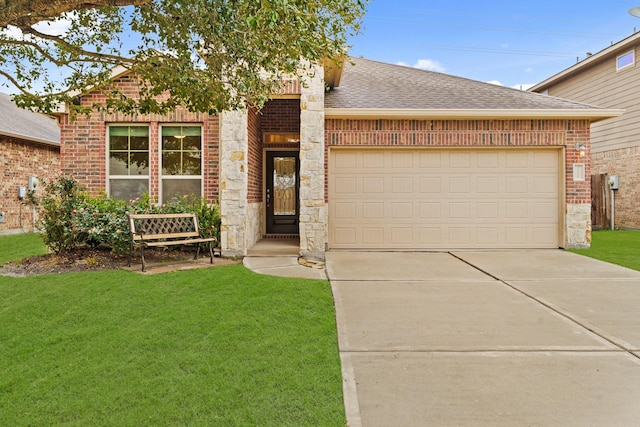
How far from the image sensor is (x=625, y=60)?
13547 mm

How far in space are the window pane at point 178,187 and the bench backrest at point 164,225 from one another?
→ 107 centimetres

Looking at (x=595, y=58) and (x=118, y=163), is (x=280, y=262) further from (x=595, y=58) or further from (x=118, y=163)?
(x=595, y=58)

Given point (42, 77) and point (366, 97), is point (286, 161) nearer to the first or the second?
point (366, 97)

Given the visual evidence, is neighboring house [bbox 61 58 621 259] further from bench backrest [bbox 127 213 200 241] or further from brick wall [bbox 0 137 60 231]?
brick wall [bbox 0 137 60 231]

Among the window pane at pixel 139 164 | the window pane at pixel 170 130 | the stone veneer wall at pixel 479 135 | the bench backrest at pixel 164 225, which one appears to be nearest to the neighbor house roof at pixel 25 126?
the window pane at pixel 139 164

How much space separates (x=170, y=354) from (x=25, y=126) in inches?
570

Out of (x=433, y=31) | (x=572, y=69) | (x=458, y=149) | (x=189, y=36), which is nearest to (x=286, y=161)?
(x=458, y=149)

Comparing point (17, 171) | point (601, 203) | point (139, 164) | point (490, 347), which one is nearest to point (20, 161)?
point (17, 171)

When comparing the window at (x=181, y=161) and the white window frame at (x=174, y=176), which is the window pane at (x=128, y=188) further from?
the window at (x=181, y=161)

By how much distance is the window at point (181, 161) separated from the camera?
873cm

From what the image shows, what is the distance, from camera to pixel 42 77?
22.0 feet

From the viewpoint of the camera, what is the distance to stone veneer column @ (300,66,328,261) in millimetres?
7633

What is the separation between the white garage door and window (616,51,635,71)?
298 inches

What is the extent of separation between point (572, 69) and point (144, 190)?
16139 millimetres
